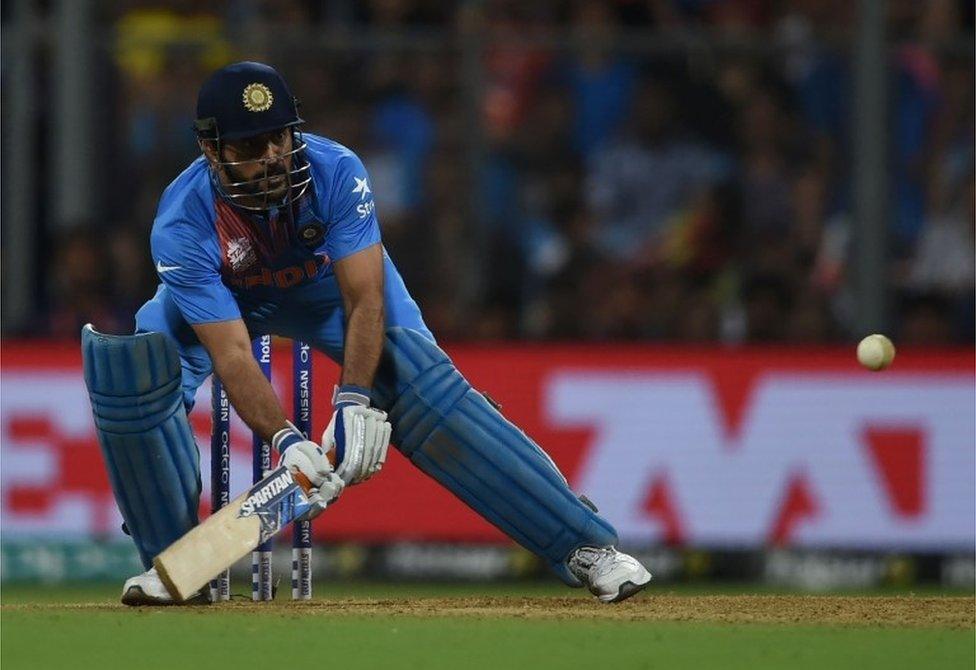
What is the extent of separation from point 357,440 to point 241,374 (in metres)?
0.38

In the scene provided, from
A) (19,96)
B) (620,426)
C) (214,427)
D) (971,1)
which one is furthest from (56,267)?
(971,1)

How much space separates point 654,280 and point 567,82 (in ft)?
3.45

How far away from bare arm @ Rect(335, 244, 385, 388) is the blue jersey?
53 millimetres

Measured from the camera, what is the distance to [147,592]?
618 cm

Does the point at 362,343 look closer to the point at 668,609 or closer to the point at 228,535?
the point at 228,535

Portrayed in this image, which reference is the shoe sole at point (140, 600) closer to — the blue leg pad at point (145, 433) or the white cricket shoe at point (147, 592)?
the white cricket shoe at point (147, 592)

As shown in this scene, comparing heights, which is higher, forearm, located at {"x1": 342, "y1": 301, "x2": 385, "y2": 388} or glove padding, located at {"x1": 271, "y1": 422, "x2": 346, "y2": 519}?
forearm, located at {"x1": 342, "y1": 301, "x2": 385, "y2": 388}

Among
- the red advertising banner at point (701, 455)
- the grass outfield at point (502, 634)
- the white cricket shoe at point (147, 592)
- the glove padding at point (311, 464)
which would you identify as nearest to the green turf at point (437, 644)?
the grass outfield at point (502, 634)

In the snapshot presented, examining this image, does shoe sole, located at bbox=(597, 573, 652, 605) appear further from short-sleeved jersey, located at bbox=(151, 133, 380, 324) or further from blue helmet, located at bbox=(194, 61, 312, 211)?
blue helmet, located at bbox=(194, 61, 312, 211)

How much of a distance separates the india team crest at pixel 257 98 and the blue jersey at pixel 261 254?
12.4 inches

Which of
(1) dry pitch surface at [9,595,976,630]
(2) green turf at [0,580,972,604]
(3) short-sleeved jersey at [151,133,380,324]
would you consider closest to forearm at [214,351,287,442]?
(3) short-sleeved jersey at [151,133,380,324]

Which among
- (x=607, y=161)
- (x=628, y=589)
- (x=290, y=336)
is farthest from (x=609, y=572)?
(x=607, y=161)

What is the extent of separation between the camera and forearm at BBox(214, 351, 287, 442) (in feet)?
19.4

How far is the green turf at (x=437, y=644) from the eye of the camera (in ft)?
16.5
